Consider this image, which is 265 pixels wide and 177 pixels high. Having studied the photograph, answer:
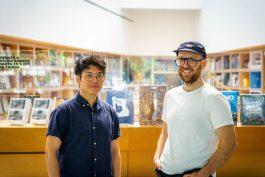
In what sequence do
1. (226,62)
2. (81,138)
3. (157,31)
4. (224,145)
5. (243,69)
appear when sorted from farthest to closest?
(157,31) < (226,62) < (243,69) < (81,138) < (224,145)

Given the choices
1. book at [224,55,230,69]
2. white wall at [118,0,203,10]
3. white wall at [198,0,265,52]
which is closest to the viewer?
white wall at [198,0,265,52]

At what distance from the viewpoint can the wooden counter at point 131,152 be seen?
3.10 metres

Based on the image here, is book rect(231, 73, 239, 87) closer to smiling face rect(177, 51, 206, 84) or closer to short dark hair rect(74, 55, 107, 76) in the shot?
smiling face rect(177, 51, 206, 84)

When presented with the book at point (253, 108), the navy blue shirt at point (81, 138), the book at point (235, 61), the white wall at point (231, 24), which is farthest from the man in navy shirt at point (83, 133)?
the book at point (235, 61)

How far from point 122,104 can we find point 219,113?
1.48 meters

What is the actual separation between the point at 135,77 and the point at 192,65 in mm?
6051

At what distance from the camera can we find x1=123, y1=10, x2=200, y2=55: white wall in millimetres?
11719

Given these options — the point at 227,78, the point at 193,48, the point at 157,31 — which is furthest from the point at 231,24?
the point at 193,48

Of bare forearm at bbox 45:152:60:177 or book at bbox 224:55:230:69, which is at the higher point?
book at bbox 224:55:230:69

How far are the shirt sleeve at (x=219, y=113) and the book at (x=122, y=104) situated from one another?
1.42m

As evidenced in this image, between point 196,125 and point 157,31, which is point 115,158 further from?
point 157,31

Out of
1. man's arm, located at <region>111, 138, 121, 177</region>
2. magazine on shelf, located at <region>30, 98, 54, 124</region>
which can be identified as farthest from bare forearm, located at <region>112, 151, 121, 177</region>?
magazine on shelf, located at <region>30, 98, 54, 124</region>

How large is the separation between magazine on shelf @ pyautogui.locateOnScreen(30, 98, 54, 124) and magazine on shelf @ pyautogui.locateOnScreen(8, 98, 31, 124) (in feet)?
0.24

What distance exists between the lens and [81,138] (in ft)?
6.35
